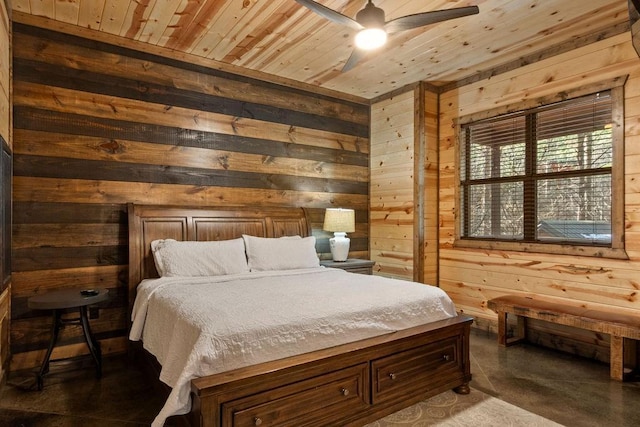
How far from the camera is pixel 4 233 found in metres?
2.66

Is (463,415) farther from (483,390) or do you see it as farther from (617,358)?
(617,358)

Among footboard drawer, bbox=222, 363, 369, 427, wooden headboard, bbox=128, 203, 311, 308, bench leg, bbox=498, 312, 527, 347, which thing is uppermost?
wooden headboard, bbox=128, 203, 311, 308

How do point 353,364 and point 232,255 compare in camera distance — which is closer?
point 353,364

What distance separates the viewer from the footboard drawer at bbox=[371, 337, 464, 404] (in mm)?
2328

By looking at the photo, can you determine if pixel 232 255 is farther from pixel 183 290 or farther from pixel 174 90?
pixel 174 90

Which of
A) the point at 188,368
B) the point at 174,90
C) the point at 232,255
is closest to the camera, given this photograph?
the point at 188,368

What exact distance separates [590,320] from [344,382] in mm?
2167

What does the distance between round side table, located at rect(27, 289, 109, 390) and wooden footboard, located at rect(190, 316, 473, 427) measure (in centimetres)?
152

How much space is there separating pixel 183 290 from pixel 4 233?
4.29ft

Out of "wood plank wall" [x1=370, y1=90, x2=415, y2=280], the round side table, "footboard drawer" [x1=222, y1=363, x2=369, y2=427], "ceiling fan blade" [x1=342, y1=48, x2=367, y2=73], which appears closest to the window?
"wood plank wall" [x1=370, y1=90, x2=415, y2=280]

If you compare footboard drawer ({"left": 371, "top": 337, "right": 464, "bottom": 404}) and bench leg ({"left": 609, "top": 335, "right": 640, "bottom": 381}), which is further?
bench leg ({"left": 609, "top": 335, "right": 640, "bottom": 381})

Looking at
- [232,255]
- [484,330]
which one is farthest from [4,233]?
[484,330]

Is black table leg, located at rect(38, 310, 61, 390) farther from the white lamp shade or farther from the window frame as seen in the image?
the window frame

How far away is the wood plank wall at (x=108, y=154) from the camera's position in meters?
3.10
